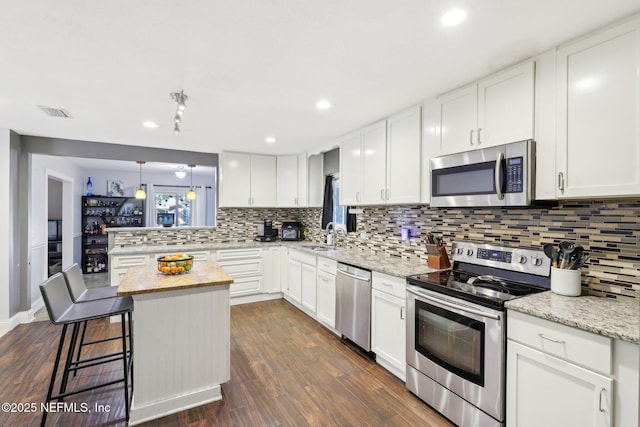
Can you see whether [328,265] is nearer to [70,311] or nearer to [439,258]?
[439,258]

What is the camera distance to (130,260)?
3.81 metres

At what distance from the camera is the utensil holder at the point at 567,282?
5.64 feet

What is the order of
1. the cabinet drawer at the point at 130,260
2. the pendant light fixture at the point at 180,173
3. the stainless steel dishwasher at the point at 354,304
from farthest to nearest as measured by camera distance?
1. the pendant light fixture at the point at 180,173
2. the cabinet drawer at the point at 130,260
3. the stainless steel dishwasher at the point at 354,304

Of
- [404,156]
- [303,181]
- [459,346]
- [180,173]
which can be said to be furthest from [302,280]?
[180,173]

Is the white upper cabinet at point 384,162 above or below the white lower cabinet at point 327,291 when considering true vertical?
above

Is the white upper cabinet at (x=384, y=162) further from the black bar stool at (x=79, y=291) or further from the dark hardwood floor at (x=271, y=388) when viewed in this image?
the black bar stool at (x=79, y=291)

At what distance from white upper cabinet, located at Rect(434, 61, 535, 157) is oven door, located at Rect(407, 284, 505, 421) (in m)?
1.11

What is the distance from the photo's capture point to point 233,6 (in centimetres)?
142

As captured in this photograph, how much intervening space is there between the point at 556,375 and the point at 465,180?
127cm

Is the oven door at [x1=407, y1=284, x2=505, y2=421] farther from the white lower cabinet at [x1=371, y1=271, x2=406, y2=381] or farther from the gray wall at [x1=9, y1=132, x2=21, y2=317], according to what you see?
the gray wall at [x1=9, y1=132, x2=21, y2=317]

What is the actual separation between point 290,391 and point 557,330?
1801 millimetres

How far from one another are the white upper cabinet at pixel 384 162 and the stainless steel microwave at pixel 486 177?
28 cm

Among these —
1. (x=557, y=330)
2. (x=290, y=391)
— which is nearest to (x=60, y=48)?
(x=290, y=391)

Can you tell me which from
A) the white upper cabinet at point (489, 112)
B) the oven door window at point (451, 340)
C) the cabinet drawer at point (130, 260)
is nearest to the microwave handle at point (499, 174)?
the white upper cabinet at point (489, 112)
